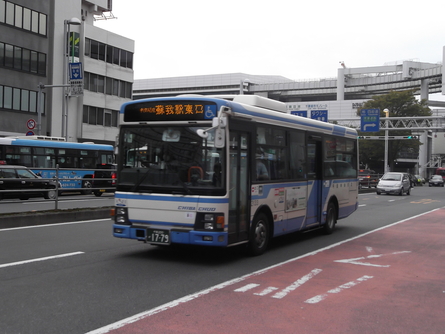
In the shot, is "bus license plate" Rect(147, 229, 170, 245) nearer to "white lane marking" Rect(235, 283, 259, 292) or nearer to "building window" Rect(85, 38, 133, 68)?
"white lane marking" Rect(235, 283, 259, 292)

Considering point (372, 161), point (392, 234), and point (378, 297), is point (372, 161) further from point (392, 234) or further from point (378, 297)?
point (378, 297)

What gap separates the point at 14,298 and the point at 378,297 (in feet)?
15.3

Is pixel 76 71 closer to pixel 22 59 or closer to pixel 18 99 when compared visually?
pixel 18 99

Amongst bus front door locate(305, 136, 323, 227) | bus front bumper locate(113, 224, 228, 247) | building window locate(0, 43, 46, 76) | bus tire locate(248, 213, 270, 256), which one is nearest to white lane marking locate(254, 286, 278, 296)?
bus front bumper locate(113, 224, 228, 247)

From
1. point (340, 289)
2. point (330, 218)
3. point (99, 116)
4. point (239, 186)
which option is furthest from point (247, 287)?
point (99, 116)

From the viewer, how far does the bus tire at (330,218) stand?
13586 mm

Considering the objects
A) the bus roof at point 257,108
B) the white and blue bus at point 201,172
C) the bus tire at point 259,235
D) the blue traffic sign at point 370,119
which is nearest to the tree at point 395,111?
the blue traffic sign at point 370,119

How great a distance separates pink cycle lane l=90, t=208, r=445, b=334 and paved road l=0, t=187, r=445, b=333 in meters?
0.03

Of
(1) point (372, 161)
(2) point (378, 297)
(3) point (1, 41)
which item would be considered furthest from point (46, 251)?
(1) point (372, 161)

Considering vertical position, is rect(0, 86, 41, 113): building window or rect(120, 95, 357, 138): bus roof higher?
rect(0, 86, 41, 113): building window

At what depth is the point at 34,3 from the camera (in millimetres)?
39969

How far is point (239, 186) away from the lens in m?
9.05

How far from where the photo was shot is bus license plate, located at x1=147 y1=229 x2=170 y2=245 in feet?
28.6

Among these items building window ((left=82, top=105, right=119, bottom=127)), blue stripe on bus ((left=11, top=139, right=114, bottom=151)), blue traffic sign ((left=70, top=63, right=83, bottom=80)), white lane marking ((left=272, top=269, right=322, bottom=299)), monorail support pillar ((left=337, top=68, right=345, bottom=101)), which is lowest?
white lane marking ((left=272, top=269, right=322, bottom=299))
